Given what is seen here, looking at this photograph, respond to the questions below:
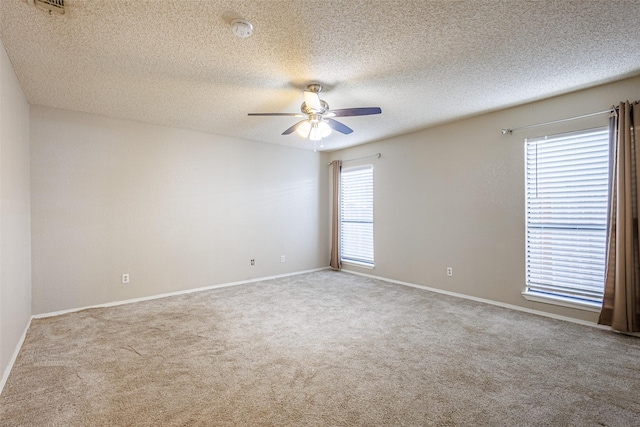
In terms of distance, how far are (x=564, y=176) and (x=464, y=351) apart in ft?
7.64

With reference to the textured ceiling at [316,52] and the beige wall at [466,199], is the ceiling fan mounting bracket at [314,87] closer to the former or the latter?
the textured ceiling at [316,52]

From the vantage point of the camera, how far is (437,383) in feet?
7.06

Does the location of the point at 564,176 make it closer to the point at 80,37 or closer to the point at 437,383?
the point at 437,383

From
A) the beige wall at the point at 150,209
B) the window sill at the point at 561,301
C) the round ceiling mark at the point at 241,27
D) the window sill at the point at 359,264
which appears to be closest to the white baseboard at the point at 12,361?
the beige wall at the point at 150,209

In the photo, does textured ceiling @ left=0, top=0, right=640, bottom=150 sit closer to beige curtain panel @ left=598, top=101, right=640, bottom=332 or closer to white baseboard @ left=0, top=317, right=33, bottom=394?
beige curtain panel @ left=598, top=101, right=640, bottom=332

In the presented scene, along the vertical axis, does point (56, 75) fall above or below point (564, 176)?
above

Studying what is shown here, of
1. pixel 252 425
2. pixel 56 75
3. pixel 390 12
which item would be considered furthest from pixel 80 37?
pixel 252 425

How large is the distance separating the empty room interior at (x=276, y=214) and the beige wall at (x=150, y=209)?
27 mm

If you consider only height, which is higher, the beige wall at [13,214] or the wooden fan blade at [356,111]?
the wooden fan blade at [356,111]

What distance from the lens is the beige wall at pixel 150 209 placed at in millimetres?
3682

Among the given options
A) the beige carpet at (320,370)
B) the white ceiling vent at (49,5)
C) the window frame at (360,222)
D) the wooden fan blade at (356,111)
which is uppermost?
the white ceiling vent at (49,5)

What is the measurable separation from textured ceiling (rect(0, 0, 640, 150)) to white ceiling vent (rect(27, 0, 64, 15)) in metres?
0.05

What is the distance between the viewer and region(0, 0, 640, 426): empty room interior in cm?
201

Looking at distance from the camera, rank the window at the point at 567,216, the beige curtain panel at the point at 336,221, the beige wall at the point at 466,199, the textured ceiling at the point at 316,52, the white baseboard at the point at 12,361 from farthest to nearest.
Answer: the beige curtain panel at the point at 336,221
the beige wall at the point at 466,199
the window at the point at 567,216
the white baseboard at the point at 12,361
the textured ceiling at the point at 316,52
